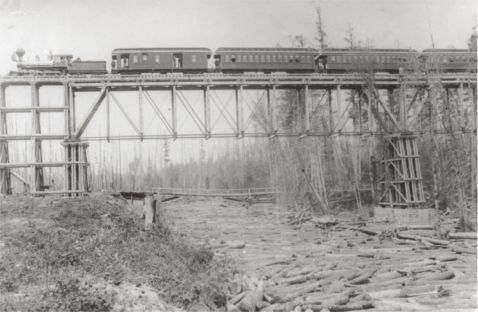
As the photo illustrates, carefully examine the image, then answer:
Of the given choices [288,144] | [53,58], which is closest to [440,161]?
[288,144]

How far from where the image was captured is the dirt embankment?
25.9 feet

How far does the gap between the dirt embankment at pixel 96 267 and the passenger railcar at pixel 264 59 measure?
11.3 metres

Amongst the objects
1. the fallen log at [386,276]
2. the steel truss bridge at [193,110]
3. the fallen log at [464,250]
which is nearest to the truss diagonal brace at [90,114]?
the steel truss bridge at [193,110]

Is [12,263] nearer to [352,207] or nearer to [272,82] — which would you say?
[272,82]

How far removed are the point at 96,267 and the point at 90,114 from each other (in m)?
11.7

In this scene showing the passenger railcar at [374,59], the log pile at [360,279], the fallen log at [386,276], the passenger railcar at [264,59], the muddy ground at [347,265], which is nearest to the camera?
the log pile at [360,279]

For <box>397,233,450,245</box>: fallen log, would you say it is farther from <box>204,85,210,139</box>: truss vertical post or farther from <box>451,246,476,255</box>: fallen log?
<box>204,85,210,139</box>: truss vertical post

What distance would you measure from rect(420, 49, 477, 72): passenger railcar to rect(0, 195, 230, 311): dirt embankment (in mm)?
18941

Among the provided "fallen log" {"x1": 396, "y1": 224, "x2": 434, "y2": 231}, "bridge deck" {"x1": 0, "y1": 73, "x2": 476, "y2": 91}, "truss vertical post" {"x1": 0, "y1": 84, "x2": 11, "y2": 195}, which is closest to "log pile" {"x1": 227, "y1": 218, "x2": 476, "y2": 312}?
"fallen log" {"x1": 396, "y1": 224, "x2": 434, "y2": 231}

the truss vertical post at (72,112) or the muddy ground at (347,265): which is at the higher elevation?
the truss vertical post at (72,112)

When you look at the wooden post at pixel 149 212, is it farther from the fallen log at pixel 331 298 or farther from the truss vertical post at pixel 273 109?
the truss vertical post at pixel 273 109

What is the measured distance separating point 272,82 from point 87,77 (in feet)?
30.7

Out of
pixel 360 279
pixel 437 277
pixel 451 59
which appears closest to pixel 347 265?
pixel 360 279

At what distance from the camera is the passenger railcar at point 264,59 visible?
73.9ft
